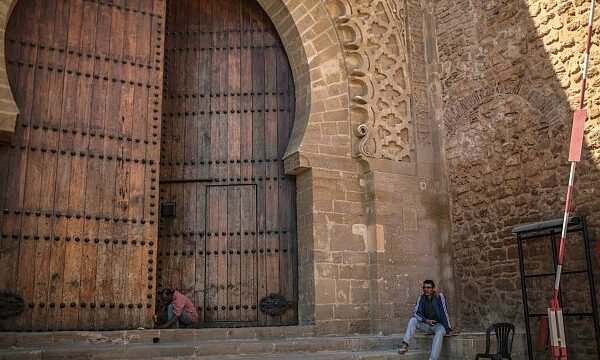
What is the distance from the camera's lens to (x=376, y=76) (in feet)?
23.7

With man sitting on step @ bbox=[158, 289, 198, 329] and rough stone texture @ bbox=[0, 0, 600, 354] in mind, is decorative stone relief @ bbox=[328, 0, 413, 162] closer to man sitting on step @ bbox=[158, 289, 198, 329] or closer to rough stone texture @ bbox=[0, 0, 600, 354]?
rough stone texture @ bbox=[0, 0, 600, 354]

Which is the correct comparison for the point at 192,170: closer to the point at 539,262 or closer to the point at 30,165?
the point at 30,165

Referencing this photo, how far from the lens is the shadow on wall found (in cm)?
612

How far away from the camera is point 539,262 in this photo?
620cm

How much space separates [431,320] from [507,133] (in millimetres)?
2291

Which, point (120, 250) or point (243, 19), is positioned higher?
point (243, 19)

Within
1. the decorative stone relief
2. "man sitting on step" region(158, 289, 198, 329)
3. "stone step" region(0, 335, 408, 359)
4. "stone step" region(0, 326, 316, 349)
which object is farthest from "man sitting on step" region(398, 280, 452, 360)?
"man sitting on step" region(158, 289, 198, 329)

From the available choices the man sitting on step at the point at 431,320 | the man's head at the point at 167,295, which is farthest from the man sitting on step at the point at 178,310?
the man sitting on step at the point at 431,320

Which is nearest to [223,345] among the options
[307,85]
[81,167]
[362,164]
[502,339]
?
[81,167]

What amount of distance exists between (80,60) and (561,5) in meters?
4.96

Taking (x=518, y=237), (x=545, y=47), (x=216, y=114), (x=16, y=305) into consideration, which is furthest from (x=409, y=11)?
(x=16, y=305)

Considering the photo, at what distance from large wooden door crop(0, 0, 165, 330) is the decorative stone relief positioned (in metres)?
2.17

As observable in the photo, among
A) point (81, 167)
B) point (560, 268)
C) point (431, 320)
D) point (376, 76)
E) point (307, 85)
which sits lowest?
point (431, 320)

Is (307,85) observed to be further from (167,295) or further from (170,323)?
(170,323)
